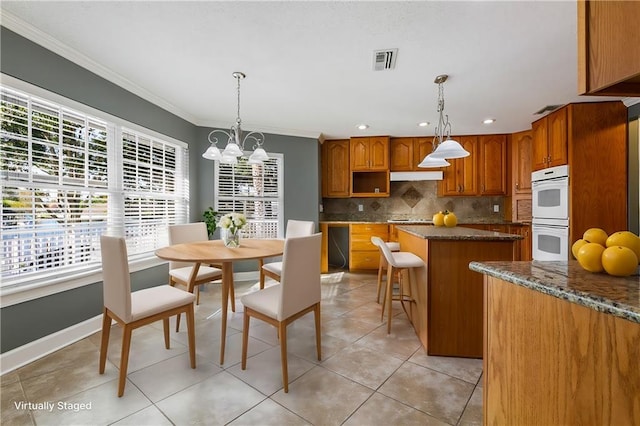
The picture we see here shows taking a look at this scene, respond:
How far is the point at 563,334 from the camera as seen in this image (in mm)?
694

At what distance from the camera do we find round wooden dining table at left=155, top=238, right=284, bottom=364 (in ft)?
6.02

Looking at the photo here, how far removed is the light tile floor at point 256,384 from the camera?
141 centimetres

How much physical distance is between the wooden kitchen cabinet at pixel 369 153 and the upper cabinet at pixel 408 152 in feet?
0.63

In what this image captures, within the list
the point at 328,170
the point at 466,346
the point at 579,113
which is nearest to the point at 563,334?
the point at 466,346

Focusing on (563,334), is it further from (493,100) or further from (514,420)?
(493,100)

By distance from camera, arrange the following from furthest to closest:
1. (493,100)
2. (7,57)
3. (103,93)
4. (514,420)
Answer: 1. (493,100)
2. (103,93)
3. (7,57)
4. (514,420)

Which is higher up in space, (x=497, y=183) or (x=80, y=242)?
(x=497, y=183)

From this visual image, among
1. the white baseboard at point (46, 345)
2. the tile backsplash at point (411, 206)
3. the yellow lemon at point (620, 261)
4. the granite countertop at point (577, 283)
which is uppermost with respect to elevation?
the tile backsplash at point (411, 206)

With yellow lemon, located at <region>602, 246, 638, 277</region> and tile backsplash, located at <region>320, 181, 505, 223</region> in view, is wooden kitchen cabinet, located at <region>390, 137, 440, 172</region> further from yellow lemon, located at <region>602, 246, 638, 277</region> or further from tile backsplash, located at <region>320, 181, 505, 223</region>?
yellow lemon, located at <region>602, 246, 638, 277</region>

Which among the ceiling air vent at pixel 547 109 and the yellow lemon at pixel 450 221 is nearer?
the yellow lemon at pixel 450 221

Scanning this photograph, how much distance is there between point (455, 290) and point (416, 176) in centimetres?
297

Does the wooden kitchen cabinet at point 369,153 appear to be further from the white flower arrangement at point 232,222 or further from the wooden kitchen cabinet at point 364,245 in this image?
the white flower arrangement at point 232,222

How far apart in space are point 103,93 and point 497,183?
549 cm

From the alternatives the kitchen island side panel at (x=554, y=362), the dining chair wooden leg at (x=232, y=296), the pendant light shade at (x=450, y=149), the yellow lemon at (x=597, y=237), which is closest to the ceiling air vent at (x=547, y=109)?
the pendant light shade at (x=450, y=149)
